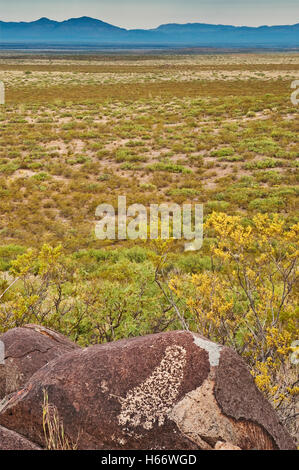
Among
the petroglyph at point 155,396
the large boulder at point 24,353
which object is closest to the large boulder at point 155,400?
the petroglyph at point 155,396

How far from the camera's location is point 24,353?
362 cm

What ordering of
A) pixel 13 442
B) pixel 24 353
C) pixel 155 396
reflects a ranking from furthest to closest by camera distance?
pixel 24 353 → pixel 155 396 → pixel 13 442

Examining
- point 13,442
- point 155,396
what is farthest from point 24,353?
point 155,396

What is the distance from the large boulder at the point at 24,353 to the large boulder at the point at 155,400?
556 mm

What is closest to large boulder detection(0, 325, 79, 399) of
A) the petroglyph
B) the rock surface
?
the rock surface

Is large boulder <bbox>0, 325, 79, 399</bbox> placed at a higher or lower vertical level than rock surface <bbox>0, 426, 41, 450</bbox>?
lower

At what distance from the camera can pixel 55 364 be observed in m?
3.00

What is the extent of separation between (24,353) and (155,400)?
5.25 ft

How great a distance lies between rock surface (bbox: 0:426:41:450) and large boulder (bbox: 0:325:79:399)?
2.48 feet

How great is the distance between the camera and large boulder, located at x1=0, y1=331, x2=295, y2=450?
247cm

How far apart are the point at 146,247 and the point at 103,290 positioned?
4.25 meters

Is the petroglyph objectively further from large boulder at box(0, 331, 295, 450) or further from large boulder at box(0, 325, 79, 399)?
large boulder at box(0, 325, 79, 399)

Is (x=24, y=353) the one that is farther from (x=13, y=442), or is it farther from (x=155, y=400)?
(x=155, y=400)

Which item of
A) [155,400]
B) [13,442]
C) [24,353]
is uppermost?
[155,400]
